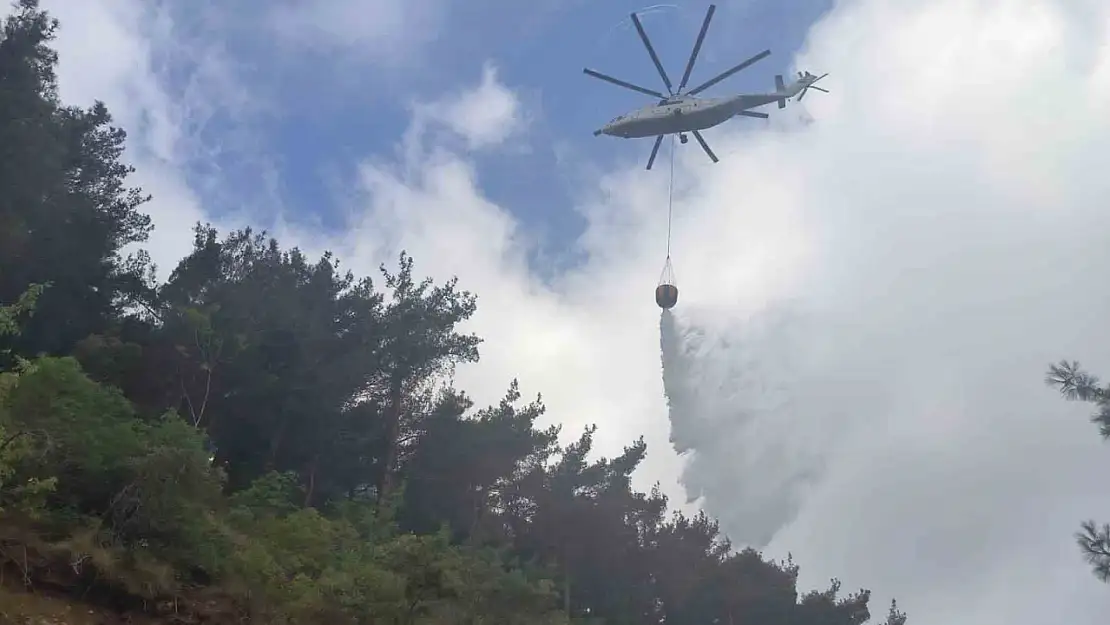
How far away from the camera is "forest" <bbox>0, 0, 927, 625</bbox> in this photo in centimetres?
1458

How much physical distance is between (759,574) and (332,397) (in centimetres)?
2361

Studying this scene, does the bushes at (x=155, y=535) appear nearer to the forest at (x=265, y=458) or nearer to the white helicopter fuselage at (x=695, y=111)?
the forest at (x=265, y=458)

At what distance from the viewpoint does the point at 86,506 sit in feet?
49.8

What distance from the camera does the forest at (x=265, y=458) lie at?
1458 centimetres

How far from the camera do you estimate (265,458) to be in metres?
29.9

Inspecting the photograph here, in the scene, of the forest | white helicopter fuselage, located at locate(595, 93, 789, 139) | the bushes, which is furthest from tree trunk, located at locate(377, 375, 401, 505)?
white helicopter fuselage, located at locate(595, 93, 789, 139)

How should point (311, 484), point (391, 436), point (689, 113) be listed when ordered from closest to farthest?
point (689, 113) → point (311, 484) → point (391, 436)

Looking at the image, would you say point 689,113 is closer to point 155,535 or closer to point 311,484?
point 155,535

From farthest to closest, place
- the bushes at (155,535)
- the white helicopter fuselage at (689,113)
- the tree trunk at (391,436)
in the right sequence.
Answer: the tree trunk at (391,436) → the white helicopter fuselage at (689,113) → the bushes at (155,535)

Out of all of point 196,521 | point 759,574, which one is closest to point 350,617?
point 196,521

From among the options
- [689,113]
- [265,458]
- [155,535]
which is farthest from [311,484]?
[689,113]

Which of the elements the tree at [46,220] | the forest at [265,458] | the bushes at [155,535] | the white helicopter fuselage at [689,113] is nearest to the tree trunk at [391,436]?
the forest at [265,458]

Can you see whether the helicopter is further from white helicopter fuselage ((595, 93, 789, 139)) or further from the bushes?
the bushes

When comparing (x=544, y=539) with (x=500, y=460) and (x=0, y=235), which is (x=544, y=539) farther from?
(x=0, y=235)
